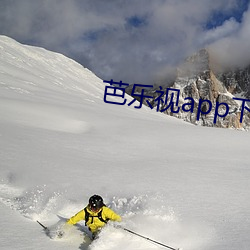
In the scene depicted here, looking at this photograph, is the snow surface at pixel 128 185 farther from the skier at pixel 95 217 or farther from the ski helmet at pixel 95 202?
the ski helmet at pixel 95 202

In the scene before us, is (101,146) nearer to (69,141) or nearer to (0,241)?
(69,141)

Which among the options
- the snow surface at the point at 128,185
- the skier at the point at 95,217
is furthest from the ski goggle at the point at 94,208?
the snow surface at the point at 128,185

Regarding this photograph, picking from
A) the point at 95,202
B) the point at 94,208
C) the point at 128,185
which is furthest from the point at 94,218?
the point at 128,185

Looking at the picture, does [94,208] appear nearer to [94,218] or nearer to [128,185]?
[94,218]

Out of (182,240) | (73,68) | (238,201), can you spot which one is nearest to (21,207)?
(182,240)

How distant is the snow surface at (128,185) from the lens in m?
4.95

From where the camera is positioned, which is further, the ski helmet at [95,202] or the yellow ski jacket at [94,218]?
the yellow ski jacket at [94,218]

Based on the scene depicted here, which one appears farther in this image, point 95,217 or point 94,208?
point 95,217

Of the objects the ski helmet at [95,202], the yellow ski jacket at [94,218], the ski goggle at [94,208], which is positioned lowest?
the yellow ski jacket at [94,218]

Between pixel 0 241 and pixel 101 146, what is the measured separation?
6.52 meters

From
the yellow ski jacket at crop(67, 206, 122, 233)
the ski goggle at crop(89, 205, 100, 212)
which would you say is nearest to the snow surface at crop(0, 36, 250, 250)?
the yellow ski jacket at crop(67, 206, 122, 233)

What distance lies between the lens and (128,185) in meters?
7.18

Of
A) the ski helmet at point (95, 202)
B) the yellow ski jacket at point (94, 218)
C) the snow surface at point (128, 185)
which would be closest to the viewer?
the snow surface at point (128, 185)

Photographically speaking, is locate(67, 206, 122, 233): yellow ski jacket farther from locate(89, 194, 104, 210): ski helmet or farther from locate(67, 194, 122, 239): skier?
locate(89, 194, 104, 210): ski helmet
